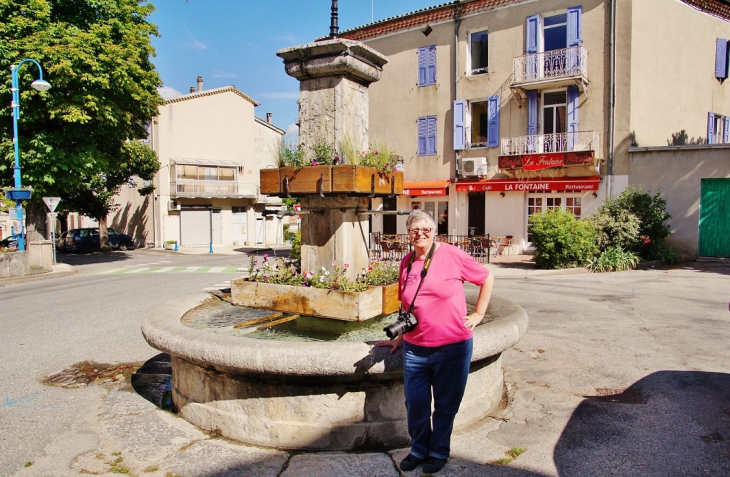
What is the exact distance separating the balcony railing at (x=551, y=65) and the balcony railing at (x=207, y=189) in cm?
2125

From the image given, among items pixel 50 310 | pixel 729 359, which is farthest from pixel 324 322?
pixel 50 310

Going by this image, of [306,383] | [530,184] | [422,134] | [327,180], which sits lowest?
[306,383]

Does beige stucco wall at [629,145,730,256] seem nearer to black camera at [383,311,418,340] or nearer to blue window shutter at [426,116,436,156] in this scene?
blue window shutter at [426,116,436,156]

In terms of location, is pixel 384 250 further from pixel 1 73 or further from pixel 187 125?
pixel 187 125

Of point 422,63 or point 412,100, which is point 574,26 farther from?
point 412,100

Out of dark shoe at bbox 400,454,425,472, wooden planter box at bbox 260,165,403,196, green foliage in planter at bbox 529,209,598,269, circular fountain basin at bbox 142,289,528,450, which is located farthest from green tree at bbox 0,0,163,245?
dark shoe at bbox 400,454,425,472

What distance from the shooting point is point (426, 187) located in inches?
894

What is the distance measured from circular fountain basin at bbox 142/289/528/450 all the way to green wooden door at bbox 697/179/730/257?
A: 1616 cm

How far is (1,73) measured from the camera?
53.5ft

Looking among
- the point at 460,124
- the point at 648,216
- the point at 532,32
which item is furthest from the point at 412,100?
the point at 648,216

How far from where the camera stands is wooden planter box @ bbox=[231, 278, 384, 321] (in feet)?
16.2

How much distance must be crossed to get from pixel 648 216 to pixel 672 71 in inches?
300

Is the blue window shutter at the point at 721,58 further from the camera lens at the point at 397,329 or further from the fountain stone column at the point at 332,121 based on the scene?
the camera lens at the point at 397,329

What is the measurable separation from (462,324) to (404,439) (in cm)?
108
